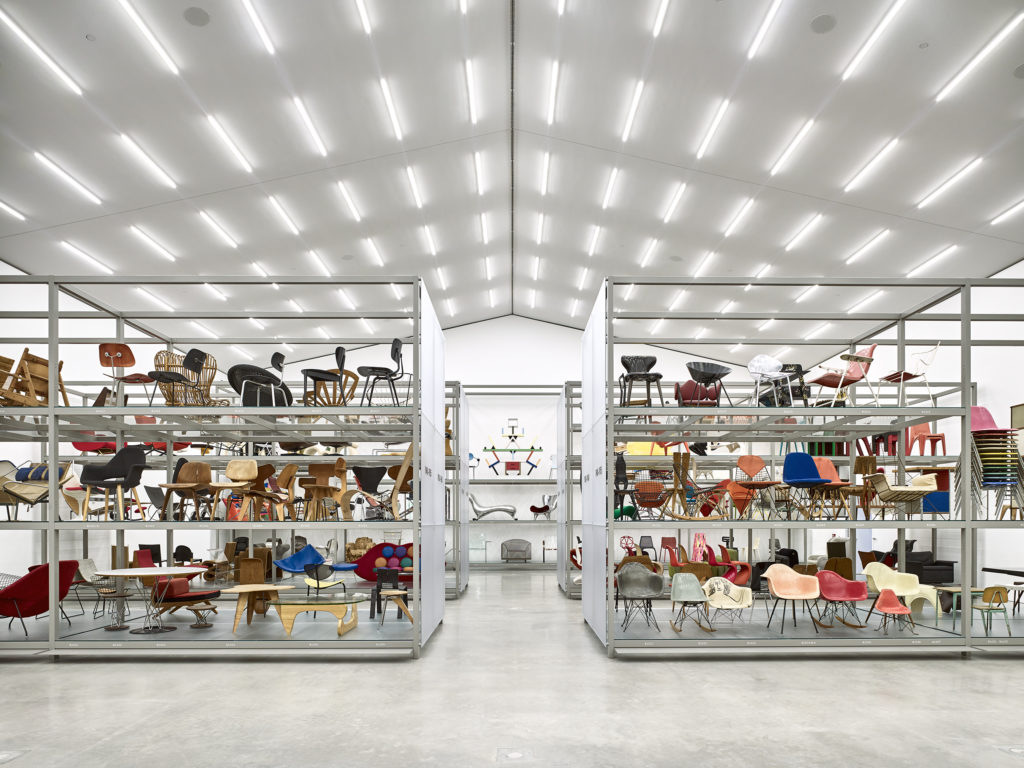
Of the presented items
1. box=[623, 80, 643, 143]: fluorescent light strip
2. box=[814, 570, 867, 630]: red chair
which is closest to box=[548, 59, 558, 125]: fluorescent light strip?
box=[623, 80, 643, 143]: fluorescent light strip

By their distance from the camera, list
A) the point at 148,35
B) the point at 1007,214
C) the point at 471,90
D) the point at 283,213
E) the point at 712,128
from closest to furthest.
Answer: the point at 148,35 < the point at 712,128 < the point at 471,90 < the point at 1007,214 < the point at 283,213

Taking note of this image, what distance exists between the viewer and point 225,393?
53.7ft

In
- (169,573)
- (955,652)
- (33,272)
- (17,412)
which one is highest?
(33,272)

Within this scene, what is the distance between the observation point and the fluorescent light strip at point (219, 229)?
516 inches

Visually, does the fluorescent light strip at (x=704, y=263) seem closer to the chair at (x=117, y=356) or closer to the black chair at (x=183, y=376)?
the black chair at (x=183, y=376)

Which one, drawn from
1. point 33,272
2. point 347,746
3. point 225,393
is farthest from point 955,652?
point 33,272

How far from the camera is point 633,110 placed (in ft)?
37.1

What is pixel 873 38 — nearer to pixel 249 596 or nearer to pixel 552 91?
pixel 552 91

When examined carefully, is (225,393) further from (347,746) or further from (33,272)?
(347,746)

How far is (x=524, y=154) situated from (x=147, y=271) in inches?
292

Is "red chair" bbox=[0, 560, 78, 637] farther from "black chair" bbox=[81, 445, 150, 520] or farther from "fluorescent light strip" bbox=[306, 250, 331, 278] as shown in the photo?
"fluorescent light strip" bbox=[306, 250, 331, 278]

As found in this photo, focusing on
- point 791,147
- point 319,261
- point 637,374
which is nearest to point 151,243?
point 319,261

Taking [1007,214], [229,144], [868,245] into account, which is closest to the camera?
[229,144]

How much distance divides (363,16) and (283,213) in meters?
5.18
